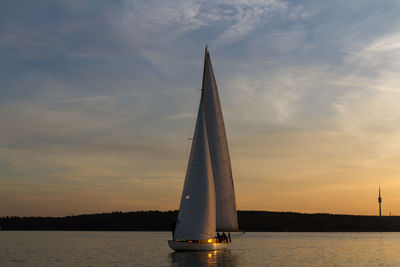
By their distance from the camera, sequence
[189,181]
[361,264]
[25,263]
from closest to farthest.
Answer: [189,181] → [25,263] → [361,264]

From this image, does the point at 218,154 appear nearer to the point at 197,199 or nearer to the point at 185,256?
the point at 197,199

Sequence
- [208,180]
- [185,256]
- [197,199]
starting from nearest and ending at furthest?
[197,199] → [208,180] → [185,256]

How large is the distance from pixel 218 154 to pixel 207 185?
472 centimetres

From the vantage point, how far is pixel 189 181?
54062mm

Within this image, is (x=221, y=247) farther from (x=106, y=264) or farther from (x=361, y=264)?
(x=361, y=264)

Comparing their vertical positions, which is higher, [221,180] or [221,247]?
[221,180]

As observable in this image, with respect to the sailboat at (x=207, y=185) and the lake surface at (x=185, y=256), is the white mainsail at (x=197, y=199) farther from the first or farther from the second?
the lake surface at (x=185, y=256)

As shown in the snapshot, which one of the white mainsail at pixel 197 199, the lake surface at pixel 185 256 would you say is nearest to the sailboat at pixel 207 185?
the white mainsail at pixel 197 199

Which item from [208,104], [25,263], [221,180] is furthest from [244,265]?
[25,263]

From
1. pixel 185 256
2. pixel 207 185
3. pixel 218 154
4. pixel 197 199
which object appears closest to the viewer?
pixel 197 199

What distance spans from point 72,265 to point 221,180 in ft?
60.7

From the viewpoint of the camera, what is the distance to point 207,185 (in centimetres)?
5434

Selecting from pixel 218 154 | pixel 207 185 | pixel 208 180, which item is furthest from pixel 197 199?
pixel 218 154

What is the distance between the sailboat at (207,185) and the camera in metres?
53.9
